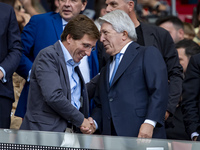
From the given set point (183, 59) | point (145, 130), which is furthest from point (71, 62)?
point (183, 59)

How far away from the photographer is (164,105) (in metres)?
3.66

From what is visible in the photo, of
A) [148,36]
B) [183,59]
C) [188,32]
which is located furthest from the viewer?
[188,32]

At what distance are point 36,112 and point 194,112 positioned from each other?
1.35 m

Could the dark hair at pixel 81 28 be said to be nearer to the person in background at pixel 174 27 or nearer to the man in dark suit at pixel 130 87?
the man in dark suit at pixel 130 87

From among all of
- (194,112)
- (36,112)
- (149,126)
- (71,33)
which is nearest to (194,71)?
(194,112)

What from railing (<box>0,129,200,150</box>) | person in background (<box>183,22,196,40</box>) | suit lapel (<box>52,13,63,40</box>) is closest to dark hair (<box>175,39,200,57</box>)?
person in background (<box>183,22,196,40</box>)

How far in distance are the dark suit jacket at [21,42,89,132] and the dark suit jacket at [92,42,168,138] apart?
30cm

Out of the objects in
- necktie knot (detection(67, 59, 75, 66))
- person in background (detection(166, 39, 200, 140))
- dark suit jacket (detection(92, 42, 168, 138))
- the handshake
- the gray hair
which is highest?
the gray hair

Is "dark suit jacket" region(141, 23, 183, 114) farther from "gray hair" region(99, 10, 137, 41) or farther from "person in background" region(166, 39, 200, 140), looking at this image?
"person in background" region(166, 39, 200, 140)

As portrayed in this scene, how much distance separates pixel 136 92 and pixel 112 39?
20.6 inches

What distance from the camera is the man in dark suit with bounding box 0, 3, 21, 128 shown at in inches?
153

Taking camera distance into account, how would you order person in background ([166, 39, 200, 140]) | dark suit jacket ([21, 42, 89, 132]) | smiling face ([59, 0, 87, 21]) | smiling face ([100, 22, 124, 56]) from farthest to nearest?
person in background ([166, 39, 200, 140]), smiling face ([59, 0, 87, 21]), smiling face ([100, 22, 124, 56]), dark suit jacket ([21, 42, 89, 132])

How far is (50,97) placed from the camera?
136 inches

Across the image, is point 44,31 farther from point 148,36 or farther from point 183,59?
point 183,59
